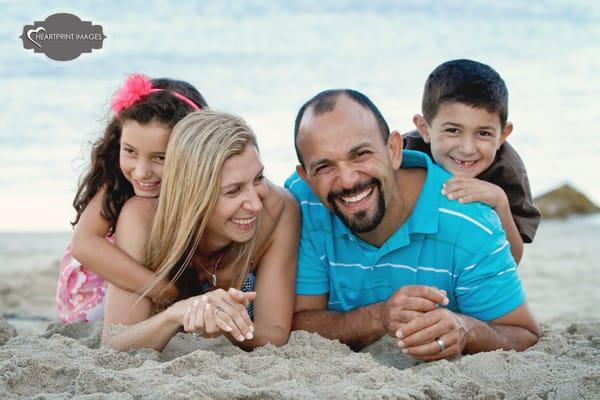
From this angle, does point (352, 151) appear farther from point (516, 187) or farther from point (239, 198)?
point (516, 187)

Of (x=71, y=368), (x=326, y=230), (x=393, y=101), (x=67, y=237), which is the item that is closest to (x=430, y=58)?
(x=393, y=101)

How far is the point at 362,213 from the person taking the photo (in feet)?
12.2

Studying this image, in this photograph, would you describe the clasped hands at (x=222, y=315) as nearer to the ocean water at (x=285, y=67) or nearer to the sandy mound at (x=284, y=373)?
the sandy mound at (x=284, y=373)

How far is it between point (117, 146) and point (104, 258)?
745 mm

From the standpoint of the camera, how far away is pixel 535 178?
35.7 ft

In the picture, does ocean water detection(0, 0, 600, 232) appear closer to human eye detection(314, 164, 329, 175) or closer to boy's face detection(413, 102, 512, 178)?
boy's face detection(413, 102, 512, 178)

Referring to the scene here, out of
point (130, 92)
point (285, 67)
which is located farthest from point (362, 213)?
point (285, 67)

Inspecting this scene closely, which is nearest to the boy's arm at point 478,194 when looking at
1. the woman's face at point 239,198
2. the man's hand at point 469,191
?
the man's hand at point 469,191

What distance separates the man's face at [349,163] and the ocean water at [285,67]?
5649 millimetres

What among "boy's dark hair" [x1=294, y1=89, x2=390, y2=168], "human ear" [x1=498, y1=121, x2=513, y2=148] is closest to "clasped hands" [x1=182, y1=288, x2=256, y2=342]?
"boy's dark hair" [x1=294, y1=89, x2=390, y2=168]

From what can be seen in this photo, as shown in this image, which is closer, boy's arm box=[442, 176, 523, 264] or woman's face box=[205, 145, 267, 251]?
woman's face box=[205, 145, 267, 251]

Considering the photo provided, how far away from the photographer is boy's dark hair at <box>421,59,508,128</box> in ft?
14.1

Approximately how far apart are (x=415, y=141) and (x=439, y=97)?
1.47 ft

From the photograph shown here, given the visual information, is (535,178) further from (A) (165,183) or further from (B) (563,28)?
(A) (165,183)
